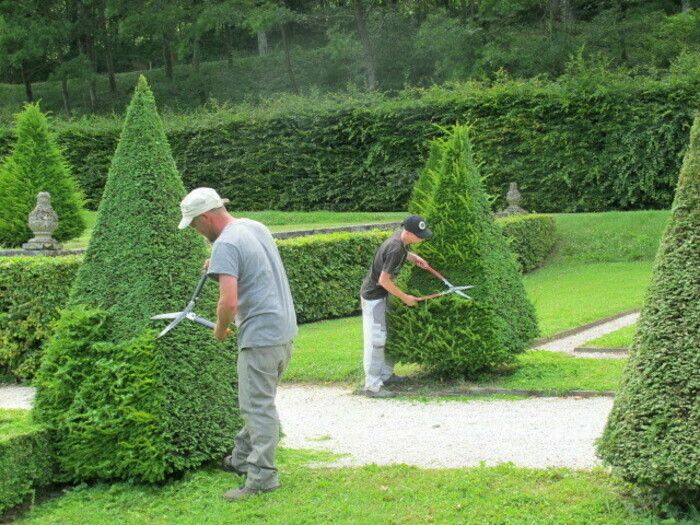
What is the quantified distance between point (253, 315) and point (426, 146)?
2383cm

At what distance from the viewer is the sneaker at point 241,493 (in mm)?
6477

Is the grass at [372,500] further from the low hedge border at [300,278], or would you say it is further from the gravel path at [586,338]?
the gravel path at [586,338]

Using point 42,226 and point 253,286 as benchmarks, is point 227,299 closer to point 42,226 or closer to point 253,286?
point 253,286

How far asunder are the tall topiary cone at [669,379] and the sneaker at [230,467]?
2.31 m

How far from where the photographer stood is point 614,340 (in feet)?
43.8

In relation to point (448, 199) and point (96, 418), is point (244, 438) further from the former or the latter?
point (448, 199)

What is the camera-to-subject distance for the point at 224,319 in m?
6.29

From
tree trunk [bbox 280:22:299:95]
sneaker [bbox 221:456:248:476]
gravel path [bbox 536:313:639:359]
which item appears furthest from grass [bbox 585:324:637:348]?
tree trunk [bbox 280:22:299:95]

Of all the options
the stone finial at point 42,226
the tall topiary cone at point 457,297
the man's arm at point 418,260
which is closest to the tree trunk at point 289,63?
the stone finial at point 42,226

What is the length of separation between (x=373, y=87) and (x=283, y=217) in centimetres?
1077

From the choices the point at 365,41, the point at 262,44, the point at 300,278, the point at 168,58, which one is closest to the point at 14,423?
the point at 300,278

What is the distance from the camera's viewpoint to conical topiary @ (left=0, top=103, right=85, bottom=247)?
1906 centimetres

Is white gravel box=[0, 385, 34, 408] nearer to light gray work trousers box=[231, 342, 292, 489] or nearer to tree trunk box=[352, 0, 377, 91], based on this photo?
light gray work trousers box=[231, 342, 292, 489]

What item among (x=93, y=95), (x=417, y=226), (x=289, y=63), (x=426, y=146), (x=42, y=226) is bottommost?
(x=426, y=146)
